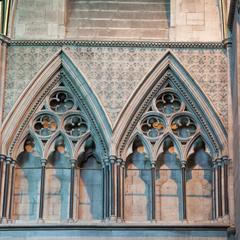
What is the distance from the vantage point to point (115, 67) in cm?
1688

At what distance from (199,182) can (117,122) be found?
1.78 meters

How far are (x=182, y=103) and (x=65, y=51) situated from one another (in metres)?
2.28

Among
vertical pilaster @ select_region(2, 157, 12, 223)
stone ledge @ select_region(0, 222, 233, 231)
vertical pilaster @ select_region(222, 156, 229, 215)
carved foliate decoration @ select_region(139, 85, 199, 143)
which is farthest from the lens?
carved foliate decoration @ select_region(139, 85, 199, 143)

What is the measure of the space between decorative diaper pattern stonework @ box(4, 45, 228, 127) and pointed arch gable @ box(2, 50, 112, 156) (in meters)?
0.10

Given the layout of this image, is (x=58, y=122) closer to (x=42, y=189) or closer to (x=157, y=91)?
(x=42, y=189)

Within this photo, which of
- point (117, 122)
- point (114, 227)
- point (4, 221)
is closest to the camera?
point (114, 227)

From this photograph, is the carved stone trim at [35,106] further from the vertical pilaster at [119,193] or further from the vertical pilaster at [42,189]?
the vertical pilaster at [119,193]

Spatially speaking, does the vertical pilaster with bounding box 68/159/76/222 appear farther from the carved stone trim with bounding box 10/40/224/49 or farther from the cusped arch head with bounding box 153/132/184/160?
the carved stone trim with bounding box 10/40/224/49

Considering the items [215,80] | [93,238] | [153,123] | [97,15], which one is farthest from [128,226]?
[97,15]

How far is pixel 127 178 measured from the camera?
16625 mm

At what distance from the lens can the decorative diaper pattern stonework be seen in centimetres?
1670

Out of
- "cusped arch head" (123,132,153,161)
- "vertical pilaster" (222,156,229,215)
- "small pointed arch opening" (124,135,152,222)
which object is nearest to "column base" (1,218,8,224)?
"small pointed arch opening" (124,135,152,222)

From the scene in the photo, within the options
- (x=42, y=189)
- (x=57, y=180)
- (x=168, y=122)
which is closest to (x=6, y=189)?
(x=42, y=189)

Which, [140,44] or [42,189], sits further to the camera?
[140,44]
